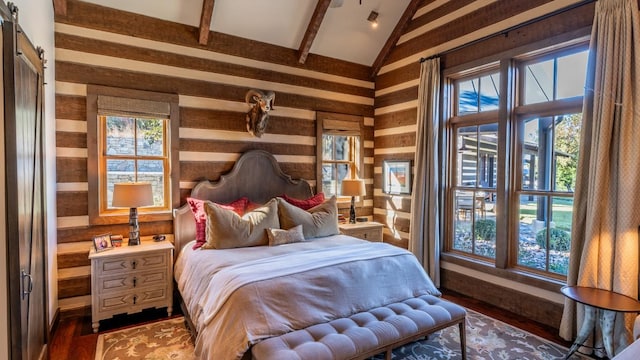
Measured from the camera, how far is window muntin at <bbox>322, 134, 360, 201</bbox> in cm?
507

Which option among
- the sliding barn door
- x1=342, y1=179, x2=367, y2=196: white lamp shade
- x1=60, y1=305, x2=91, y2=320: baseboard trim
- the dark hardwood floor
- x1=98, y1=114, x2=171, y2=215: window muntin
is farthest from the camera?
x1=342, y1=179, x2=367, y2=196: white lamp shade

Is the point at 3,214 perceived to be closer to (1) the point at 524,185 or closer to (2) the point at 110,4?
(2) the point at 110,4

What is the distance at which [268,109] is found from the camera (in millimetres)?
4121

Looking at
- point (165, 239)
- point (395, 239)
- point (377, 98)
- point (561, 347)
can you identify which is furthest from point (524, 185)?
point (165, 239)

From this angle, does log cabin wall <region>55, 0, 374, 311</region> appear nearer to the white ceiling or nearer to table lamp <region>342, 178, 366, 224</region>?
the white ceiling

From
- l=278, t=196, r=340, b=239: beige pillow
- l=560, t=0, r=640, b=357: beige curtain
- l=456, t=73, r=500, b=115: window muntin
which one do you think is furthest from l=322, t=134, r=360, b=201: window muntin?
l=560, t=0, r=640, b=357: beige curtain

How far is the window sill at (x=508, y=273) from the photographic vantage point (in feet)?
10.5

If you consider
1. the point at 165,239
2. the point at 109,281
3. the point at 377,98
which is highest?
the point at 377,98

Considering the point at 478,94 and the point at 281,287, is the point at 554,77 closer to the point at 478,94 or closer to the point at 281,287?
the point at 478,94

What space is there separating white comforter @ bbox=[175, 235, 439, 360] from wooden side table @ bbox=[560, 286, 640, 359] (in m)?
1.06

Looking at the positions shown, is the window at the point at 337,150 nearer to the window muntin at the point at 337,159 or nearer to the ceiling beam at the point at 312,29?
the window muntin at the point at 337,159

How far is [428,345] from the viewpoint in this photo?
2.83 meters

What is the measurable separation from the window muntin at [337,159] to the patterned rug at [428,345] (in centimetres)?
263

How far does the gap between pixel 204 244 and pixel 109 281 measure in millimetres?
902
